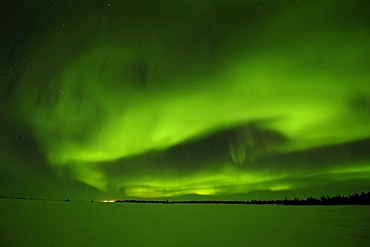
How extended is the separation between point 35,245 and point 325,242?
1124 inches

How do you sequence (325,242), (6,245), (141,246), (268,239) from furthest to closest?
1. (268,239)
2. (325,242)
3. (141,246)
4. (6,245)

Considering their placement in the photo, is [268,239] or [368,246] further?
[268,239]

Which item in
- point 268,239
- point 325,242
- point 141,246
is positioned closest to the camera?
point 141,246

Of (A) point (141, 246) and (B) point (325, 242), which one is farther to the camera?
(B) point (325, 242)

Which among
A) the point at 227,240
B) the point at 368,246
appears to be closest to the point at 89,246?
the point at 227,240

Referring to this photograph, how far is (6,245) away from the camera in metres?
27.9

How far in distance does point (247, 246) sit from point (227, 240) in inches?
157

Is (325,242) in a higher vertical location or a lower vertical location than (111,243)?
lower

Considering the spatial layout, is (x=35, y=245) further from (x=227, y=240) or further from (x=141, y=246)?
(x=227, y=240)

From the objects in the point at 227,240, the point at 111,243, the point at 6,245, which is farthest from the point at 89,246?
the point at 227,240

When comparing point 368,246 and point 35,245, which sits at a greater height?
point 35,245

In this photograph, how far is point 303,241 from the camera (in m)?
34.1

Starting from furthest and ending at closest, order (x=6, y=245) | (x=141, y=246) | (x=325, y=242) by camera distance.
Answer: (x=325, y=242), (x=141, y=246), (x=6, y=245)

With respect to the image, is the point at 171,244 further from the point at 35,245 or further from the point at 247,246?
the point at 35,245
